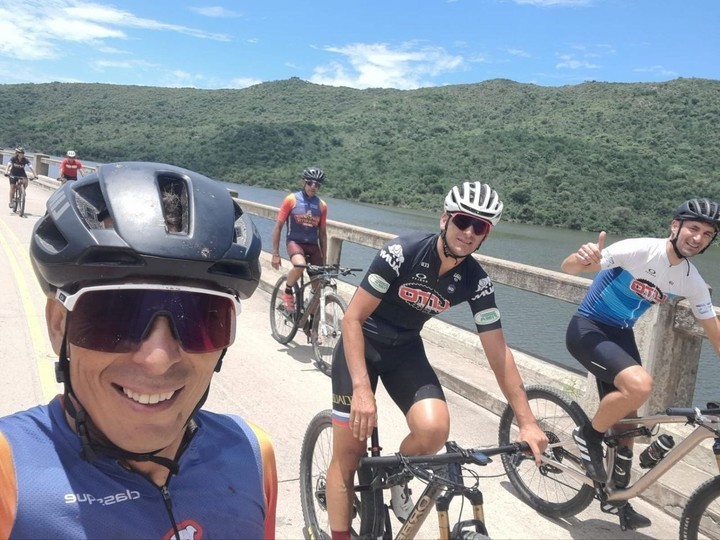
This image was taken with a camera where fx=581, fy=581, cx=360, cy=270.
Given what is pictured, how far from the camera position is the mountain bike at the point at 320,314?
21.6 ft

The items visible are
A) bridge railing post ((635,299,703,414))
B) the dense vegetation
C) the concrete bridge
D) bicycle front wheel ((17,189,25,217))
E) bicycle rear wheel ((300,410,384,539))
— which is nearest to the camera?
bicycle rear wheel ((300,410,384,539))

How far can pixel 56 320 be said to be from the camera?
1.36 m

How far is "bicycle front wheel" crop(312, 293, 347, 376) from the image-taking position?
653 centimetres

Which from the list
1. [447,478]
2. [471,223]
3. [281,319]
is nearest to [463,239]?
[471,223]

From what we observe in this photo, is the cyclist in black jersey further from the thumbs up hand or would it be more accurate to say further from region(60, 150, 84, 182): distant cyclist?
region(60, 150, 84, 182): distant cyclist

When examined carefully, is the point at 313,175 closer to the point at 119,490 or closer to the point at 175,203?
the point at 175,203

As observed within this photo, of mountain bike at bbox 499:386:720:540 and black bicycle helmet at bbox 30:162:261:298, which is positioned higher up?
black bicycle helmet at bbox 30:162:261:298

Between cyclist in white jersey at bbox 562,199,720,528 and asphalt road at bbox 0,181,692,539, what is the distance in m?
0.44

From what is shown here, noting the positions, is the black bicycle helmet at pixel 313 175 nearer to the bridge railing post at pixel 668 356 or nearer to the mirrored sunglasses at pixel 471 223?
the bridge railing post at pixel 668 356

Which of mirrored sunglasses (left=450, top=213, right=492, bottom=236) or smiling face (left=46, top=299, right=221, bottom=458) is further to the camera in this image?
mirrored sunglasses (left=450, top=213, right=492, bottom=236)

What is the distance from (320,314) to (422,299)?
3766 millimetres

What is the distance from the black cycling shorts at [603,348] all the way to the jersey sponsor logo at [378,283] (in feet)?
5.63

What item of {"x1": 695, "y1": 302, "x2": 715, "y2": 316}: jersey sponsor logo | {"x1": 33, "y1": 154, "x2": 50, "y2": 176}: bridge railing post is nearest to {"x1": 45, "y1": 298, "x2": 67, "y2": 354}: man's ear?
{"x1": 695, "y1": 302, "x2": 715, "y2": 316}: jersey sponsor logo

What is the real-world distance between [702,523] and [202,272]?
343 cm
